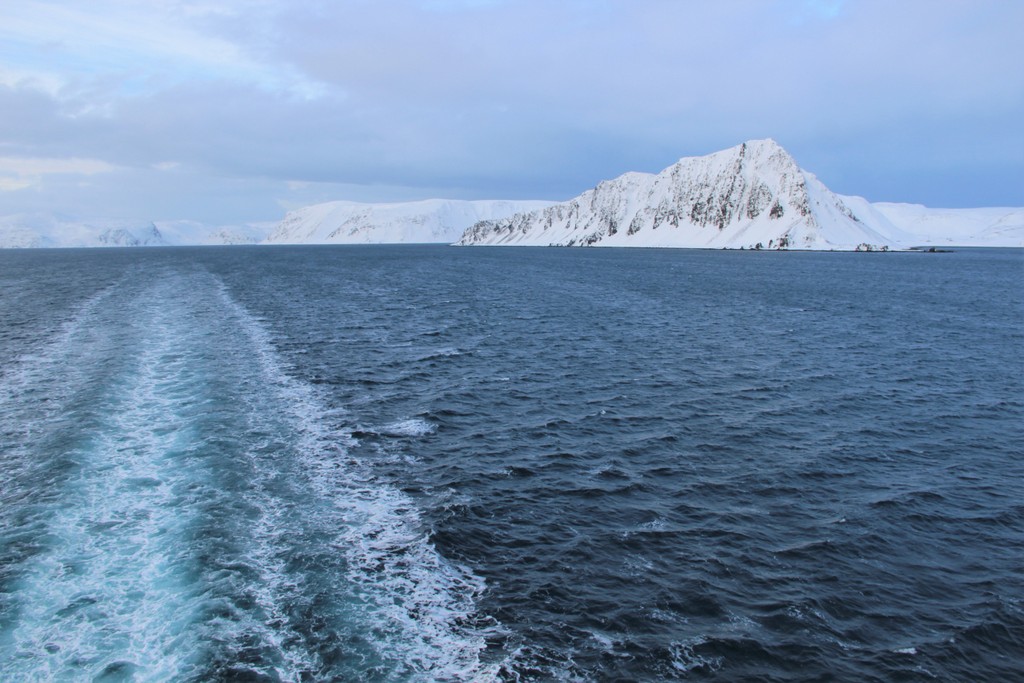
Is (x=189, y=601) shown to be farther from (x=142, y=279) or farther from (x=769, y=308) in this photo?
(x=142, y=279)

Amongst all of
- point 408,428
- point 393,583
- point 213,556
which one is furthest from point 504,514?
point 408,428

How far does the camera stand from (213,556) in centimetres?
1644

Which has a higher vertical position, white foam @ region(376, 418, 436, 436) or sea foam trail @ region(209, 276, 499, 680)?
white foam @ region(376, 418, 436, 436)

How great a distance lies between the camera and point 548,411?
30938 mm

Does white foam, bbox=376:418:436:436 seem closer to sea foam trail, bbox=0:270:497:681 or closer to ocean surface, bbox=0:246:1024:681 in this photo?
ocean surface, bbox=0:246:1024:681

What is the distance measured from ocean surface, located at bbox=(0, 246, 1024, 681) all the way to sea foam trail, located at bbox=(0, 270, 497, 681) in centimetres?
8

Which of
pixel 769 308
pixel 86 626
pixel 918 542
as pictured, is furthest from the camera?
pixel 769 308

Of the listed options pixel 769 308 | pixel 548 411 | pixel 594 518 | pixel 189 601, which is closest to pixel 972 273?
pixel 769 308

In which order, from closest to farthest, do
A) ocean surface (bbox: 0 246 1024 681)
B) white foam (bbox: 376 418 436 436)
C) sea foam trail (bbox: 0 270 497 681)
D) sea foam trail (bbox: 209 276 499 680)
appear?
sea foam trail (bbox: 0 270 497 681) < sea foam trail (bbox: 209 276 499 680) < ocean surface (bbox: 0 246 1024 681) < white foam (bbox: 376 418 436 436)

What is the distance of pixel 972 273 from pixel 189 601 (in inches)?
6332

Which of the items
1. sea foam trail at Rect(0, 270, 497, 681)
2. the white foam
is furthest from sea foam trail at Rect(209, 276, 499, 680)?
the white foam

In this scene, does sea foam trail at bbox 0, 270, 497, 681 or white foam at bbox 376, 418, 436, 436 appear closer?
sea foam trail at bbox 0, 270, 497, 681

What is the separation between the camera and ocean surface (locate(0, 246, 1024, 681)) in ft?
44.1

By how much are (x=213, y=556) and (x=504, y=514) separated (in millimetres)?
8554
